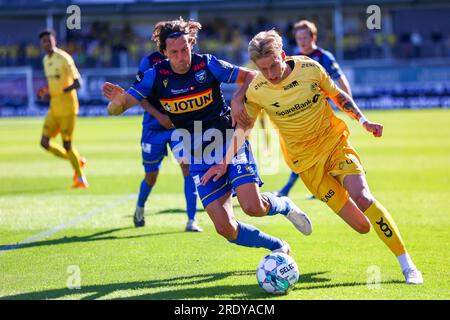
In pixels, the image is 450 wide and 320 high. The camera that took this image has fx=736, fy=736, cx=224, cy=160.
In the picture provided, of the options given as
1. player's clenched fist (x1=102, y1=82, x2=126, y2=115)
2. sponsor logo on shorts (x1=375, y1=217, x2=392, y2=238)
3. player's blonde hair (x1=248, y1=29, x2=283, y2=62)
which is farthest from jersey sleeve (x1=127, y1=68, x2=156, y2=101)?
sponsor logo on shorts (x1=375, y1=217, x2=392, y2=238)

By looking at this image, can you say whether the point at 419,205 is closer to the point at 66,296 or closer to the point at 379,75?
the point at 66,296

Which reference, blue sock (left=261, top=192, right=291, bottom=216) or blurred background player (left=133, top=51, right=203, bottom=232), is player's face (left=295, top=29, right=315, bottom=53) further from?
blue sock (left=261, top=192, right=291, bottom=216)

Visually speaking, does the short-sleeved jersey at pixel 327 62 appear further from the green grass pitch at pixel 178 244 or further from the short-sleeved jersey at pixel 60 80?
the short-sleeved jersey at pixel 60 80

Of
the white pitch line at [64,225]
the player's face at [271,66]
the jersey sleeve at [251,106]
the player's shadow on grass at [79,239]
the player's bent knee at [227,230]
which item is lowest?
the player's shadow on grass at [79,239]

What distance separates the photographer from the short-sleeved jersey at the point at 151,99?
29.5ft

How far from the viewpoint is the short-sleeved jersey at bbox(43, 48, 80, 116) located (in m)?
14.4

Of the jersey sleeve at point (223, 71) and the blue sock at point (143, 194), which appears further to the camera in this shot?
the blue sock at point (143, 194)

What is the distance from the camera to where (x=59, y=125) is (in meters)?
14.8

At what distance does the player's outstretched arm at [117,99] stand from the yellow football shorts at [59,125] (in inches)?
297

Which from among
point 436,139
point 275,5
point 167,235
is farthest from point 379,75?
point 167,235

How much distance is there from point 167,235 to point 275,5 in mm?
39964

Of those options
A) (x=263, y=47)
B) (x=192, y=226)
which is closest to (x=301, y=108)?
(x=263, y=47)

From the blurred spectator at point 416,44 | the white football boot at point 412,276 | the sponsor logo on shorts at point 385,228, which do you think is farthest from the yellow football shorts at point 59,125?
the blurred spectator at point 416,44

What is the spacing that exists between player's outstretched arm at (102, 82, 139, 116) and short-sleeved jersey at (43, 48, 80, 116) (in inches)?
296
